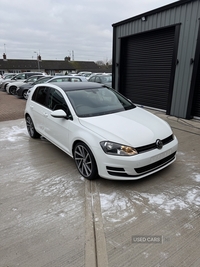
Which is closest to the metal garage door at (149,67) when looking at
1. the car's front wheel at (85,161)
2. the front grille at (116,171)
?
the car's front wheel at (85,161)

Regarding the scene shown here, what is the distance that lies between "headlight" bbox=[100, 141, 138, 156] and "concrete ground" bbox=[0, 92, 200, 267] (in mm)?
566

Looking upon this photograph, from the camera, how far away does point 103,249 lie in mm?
2023

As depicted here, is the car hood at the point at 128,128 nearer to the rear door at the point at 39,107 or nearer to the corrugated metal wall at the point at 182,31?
the rear door at the point at 39,107

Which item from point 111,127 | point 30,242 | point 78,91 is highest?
point 78,91

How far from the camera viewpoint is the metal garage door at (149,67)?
7.46 m

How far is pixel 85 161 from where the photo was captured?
10.6 ft

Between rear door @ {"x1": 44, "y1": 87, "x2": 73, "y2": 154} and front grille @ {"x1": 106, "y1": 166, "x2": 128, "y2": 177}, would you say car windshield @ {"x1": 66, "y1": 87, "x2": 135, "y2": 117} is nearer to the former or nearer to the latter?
rear door @ {"x1": 44, "y1": 87, "x2": 73, "y2": 154}

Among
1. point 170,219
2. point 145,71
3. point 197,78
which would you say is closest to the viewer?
point 170,219

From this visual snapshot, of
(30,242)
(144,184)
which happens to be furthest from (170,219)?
(30,242)

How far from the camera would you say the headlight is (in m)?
2.82

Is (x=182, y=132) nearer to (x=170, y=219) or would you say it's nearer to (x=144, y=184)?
(x=144, y=184)

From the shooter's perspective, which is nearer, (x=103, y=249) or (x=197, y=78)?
(x=103, y=249)

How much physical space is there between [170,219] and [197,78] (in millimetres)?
5477

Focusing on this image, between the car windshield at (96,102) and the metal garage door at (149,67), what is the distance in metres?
3.90
